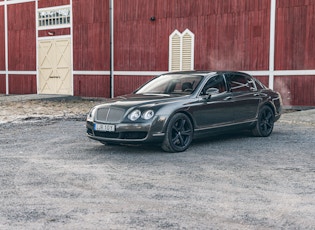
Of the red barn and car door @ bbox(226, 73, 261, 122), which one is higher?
the red barn

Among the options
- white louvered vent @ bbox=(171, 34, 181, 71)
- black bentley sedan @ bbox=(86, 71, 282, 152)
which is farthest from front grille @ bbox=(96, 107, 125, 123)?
white louvered vent @ bbox=(171, 34, 181, 71)

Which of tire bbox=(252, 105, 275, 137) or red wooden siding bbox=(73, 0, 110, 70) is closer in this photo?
tire bbox=(252, 105, 275, 137)

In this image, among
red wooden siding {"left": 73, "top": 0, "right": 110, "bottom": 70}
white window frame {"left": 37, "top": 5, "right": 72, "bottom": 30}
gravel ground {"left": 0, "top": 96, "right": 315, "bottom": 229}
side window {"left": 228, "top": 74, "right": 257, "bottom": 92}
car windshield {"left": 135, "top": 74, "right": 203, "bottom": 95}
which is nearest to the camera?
gravel ground {"left": 0, "top": 96, "right": 315, "bottom": 229}

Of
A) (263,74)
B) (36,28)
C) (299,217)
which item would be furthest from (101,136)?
(36,28)

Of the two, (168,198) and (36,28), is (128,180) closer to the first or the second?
(168,198)

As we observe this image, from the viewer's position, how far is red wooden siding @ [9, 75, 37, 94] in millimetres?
26133

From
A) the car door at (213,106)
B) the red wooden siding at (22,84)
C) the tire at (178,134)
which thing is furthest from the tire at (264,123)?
the red wooden siding at (22,84)

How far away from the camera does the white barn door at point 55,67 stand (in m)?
24.4

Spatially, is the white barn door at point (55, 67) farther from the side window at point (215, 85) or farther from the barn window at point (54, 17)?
the side window at point (215, 85)

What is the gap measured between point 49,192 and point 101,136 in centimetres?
290

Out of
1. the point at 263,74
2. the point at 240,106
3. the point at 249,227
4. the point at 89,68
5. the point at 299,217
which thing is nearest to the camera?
the point at 249,227

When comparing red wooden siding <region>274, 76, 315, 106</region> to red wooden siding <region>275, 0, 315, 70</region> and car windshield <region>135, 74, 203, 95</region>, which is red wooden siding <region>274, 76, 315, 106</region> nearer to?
red wooden siding <region>275, 0, 315, 70</region>

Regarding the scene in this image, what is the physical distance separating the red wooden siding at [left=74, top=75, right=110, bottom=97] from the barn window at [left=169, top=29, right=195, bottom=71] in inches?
142

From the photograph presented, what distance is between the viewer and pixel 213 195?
5.72 meters
